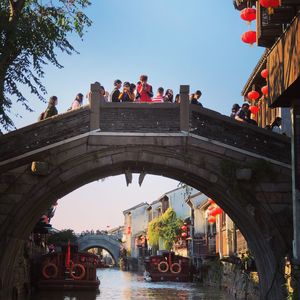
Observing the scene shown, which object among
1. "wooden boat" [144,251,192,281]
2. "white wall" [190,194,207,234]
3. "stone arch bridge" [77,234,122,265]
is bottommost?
"wooden boat" [144,251,192,281]

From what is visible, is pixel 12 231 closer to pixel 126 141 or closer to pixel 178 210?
pixel 126 141

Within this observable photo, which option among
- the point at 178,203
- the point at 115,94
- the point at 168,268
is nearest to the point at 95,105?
the point at 115,94

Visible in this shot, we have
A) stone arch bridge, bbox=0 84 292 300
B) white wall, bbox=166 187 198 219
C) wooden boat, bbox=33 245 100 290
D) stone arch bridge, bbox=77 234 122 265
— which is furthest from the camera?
stone arch bridge, bbox=77 234 122 265

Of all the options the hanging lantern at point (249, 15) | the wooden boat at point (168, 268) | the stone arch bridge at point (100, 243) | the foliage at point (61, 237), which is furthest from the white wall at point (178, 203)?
the hanging lantern at point (249, 15)

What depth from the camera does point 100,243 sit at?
86.2 meters

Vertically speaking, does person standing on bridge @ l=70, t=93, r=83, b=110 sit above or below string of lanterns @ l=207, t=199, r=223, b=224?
above

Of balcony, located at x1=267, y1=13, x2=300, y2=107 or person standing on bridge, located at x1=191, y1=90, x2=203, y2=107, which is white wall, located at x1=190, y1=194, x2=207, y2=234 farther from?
balcony, located at x1=267, y1=13, x2=300, y2=107

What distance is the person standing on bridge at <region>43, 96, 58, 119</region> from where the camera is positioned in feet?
49.3

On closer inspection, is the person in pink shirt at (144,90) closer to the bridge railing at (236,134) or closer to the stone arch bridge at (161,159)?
the stone arch bridge at (161,159)

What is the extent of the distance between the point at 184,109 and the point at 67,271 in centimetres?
2109

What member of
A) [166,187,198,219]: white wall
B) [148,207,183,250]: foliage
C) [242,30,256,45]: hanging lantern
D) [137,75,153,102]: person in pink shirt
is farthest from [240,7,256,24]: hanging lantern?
[166,187,198,219]: white wall

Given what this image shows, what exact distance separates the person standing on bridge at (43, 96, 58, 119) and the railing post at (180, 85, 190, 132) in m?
3.29

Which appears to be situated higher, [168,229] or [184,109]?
[184,109]

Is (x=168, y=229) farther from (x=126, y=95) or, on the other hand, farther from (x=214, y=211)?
(x=126, y=95)
